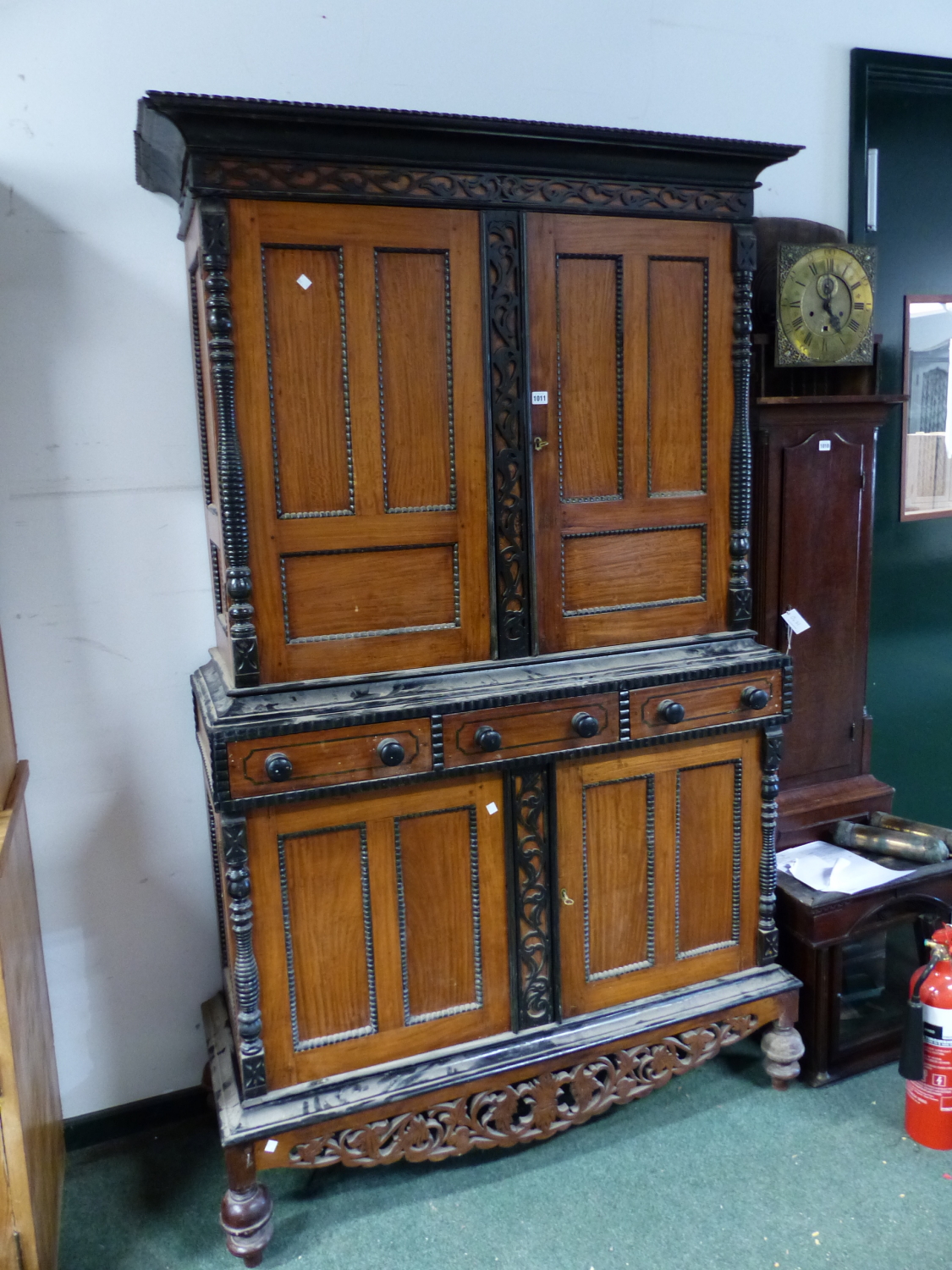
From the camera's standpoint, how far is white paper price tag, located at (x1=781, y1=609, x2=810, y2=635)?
244 cm

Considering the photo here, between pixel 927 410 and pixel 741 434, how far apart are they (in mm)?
1247

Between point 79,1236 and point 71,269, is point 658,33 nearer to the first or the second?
point 71,269

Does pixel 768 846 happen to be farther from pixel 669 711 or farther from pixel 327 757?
pixel 327 757

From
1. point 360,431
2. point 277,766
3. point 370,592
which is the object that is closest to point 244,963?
point 277,766

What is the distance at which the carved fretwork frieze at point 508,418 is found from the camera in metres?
1.84

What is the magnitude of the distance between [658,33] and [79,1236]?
3166mm

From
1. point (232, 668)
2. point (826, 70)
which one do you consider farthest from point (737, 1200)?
point (826, 70)

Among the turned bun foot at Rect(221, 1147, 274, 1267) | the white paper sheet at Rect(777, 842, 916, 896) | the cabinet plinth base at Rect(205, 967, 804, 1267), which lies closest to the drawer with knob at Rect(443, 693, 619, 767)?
the cabinet plinth base at Rect(205, 967, 804, 1267)

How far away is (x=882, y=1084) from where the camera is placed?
232 cm

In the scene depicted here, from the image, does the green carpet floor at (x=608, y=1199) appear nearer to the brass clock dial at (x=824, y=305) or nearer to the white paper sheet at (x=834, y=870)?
the white paper sheet at (x=834, y=870)

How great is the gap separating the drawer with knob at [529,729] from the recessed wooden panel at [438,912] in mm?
143

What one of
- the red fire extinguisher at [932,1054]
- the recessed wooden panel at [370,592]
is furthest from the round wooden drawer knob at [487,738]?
the red fire extinguisher at [932,1054]

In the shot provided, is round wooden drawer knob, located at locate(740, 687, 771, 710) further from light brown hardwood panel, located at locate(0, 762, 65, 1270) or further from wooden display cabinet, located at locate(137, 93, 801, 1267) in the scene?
light brown hardwood panel, located at locate(0, 762, 65, 1270)

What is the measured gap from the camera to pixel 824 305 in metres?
2.38
